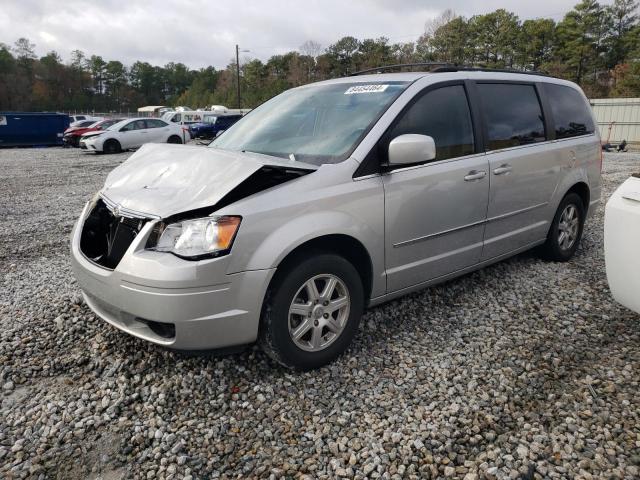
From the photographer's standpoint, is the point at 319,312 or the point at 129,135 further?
the point at 129,135

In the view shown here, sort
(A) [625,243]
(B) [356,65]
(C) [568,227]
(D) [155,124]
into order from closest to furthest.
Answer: (A) [625,243]
(C) [568,227]
(D) [155,124]
(B) [356,65]

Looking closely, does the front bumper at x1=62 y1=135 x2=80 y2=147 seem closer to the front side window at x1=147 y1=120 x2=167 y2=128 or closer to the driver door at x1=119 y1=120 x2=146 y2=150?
the driver door at x1=119 y1=120 x2=146 y2=150

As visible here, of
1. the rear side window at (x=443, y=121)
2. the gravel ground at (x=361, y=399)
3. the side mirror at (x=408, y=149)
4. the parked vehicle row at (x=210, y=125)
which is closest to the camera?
the gravel ground at (x=361, y=399)

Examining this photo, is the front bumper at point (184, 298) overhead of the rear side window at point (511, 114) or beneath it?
beneath

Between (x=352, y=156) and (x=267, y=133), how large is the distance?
926mm

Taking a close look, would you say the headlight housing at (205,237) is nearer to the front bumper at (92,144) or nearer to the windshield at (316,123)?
the windshield at (316,123)

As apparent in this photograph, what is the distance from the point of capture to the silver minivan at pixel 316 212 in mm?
2494

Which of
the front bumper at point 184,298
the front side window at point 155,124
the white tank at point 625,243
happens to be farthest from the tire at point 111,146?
the white tank at point 625,243

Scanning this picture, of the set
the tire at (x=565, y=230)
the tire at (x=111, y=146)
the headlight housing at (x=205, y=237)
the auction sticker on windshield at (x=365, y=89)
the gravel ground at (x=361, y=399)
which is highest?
the auction sticker on windshield at (x=365, y=89)

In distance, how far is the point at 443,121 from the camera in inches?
138

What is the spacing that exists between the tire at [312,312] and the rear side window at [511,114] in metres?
1.78

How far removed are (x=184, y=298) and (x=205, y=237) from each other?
0.32 metres

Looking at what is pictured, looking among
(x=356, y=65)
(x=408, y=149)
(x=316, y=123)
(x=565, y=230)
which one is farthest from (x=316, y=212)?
(x=356, y=65)

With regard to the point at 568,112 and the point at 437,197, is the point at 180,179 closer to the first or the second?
the point at 437,197
